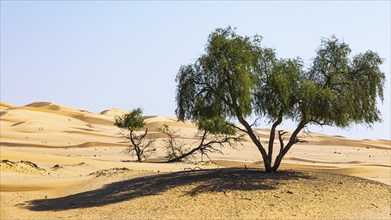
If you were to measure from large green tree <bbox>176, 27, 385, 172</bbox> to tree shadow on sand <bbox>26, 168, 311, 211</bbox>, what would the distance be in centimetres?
206

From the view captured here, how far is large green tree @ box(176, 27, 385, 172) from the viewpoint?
21469 millimetres

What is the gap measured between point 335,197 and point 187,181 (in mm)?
5754

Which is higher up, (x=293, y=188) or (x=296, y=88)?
(x=296, y=88)

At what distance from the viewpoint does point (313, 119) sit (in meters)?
22.3

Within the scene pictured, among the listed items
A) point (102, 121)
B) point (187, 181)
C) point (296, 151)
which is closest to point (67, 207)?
point (187, 181)

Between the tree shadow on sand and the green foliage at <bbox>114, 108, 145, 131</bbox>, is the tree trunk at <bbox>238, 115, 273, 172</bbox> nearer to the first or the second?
the tree shadow on sand

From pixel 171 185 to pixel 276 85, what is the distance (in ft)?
18.2

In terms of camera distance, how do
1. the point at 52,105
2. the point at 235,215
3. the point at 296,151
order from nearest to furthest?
the point at 235,215 < the point at 296,151 < the point at 52,105

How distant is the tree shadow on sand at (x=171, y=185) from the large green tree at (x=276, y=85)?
6.75 feet

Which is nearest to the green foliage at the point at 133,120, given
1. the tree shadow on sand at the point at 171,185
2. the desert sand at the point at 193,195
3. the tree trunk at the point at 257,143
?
the desert sand at the point at 193,195

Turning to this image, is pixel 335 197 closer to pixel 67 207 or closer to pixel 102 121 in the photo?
pixel 67 207

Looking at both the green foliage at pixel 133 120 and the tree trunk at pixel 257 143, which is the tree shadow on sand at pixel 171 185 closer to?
the tree trunk at pixel 257 143

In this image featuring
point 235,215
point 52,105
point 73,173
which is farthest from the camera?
point 52,105

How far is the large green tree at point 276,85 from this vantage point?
2147 cm
